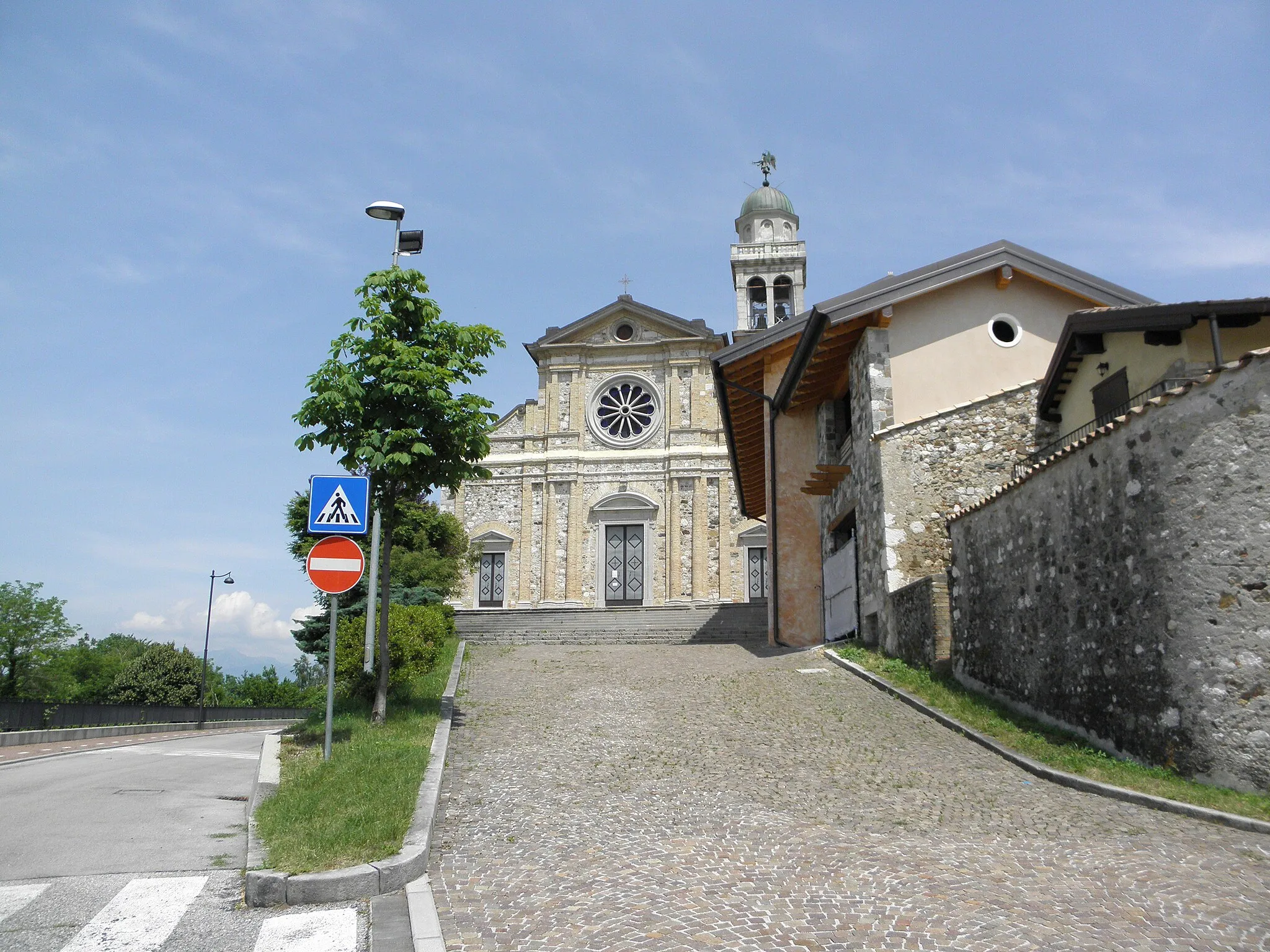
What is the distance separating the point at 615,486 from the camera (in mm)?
35438

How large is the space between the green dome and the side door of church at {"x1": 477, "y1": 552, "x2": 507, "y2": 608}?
17404 mm

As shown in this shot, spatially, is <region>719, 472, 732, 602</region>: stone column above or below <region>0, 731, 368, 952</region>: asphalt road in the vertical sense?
above

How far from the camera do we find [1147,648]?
25.1 ft

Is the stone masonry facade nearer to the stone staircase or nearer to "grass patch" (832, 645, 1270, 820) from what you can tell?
"grass patch" (832, 645, 1270, 820)

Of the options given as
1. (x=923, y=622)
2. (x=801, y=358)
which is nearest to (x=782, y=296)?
(x=801, y=358)

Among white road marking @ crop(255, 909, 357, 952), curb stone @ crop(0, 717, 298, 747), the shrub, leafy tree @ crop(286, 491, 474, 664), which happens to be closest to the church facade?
leafy tree @ crop(286, 491, 474, 664)

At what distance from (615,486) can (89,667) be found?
42965 mm

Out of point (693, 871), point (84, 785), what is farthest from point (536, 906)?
point (84, 785)

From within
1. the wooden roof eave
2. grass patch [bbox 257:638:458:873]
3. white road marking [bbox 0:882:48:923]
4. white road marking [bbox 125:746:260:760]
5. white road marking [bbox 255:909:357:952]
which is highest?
the wooden roof eave

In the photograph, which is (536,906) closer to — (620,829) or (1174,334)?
(620,829)

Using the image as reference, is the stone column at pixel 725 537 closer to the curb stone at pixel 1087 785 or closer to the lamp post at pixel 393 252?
the lamp post at pixel 393 252

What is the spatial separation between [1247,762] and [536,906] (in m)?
5.03

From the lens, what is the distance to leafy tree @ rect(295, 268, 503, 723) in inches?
394

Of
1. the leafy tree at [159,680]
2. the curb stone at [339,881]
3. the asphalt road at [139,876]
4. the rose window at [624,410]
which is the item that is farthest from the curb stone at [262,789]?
the leafy tree at [159,680]
